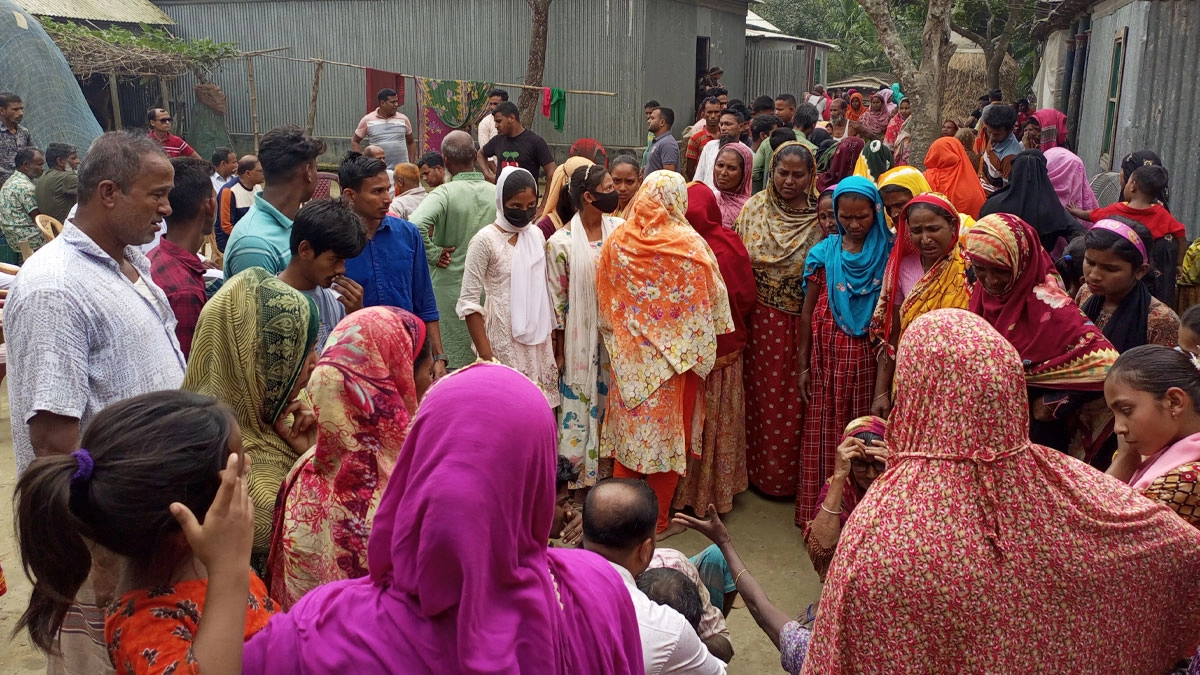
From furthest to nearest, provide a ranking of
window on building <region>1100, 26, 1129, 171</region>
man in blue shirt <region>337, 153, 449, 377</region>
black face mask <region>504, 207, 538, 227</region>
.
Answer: window on building <region>1100, 26, 1129, 171</region>, black face mask <region>504, 207, 538, 227</region>, man in blue shirt <region>337, 153, 449, 377</region>

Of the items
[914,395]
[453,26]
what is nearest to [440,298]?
[914,395]

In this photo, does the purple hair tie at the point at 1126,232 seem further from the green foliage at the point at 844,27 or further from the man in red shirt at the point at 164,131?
the green foliage at the point at 844,27

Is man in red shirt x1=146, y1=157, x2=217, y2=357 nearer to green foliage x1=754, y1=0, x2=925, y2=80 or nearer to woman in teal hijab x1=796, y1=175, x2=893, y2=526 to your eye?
woman in teal hijab x1=796, y1=175, x2=893, y2=526

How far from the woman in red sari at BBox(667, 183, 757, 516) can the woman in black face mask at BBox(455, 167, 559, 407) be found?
37.4 inches

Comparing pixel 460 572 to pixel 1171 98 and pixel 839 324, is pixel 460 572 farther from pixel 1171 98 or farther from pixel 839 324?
pixel 1171 98

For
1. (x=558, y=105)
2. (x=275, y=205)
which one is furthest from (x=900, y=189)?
(x=558, y=105)

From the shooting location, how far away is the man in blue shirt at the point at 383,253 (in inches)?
167

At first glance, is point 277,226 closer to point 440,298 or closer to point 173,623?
point 440,298

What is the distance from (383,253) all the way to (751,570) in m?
2.34

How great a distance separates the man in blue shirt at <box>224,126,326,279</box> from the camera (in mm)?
3725

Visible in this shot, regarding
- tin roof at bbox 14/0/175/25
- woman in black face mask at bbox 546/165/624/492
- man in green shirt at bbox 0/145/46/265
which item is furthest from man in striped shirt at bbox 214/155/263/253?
tin roof at bbox 14/0/175/25

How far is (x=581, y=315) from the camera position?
4660 mm

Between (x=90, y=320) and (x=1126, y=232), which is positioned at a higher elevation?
(x=1126, y=232)

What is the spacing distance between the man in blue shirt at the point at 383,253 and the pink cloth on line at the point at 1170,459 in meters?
2.88
